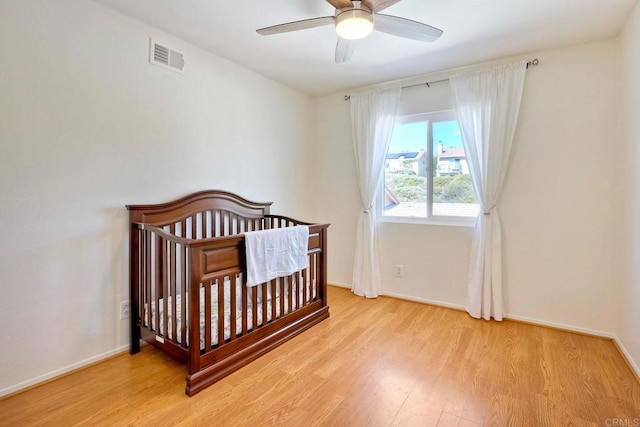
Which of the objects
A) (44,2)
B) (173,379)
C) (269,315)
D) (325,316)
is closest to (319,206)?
(325,316)

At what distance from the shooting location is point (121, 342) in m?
2.14

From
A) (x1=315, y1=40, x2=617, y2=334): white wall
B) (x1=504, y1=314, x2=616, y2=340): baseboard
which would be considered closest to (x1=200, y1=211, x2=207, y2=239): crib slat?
(x1=315, y1=40, x2=617, y2=334): white wall

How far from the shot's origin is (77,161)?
1.91 m

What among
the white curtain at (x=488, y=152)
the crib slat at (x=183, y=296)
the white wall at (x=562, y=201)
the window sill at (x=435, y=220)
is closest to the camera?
the crib slat at (x=183, y=296)

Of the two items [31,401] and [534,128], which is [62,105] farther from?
[534,128]

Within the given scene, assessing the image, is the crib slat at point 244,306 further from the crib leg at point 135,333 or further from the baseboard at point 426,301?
the baseboard at point 426,301

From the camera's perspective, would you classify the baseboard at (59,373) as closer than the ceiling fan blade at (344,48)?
Yes

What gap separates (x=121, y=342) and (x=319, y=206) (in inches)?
98.3

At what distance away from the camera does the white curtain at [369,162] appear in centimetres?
330

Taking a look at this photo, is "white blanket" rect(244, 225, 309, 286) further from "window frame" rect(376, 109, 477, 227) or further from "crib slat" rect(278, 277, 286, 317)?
"window frame" rect(376, 109, 477, 227)

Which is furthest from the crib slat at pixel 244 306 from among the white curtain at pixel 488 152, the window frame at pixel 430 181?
the white curtain at pixel 488 152

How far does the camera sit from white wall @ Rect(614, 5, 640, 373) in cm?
194

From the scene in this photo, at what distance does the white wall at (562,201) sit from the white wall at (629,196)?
134 mm

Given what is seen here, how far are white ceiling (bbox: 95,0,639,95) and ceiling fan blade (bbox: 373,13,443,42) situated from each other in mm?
253
